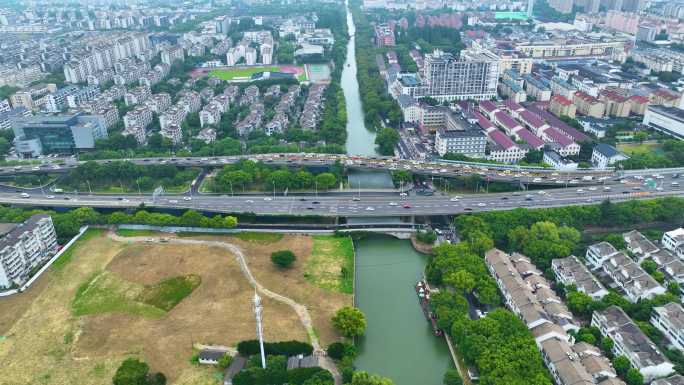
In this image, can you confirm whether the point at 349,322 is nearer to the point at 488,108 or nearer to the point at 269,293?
the point at 269,293

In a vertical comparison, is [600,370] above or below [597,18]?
below

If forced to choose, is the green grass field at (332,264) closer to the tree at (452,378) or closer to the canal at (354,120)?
the tree at (452,378)

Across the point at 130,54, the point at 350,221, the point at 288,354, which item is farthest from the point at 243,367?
the point at 130,54

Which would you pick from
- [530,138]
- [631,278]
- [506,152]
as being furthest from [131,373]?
[530,138]

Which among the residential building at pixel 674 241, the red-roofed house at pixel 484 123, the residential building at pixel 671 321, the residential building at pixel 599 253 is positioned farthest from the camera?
the red-roofed house at pixel 484 123

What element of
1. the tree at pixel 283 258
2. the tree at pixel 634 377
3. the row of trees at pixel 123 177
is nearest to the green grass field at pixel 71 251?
the row of trees at pixel 123 177

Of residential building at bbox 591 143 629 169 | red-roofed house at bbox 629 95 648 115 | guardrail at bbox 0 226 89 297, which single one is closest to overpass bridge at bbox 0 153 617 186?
residential building at bbox 591 143 629 169

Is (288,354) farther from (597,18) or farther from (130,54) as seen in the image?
(597,18)
